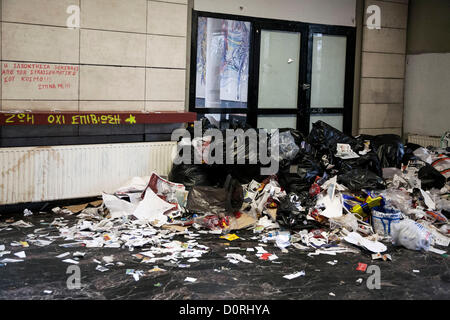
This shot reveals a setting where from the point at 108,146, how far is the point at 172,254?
5.54 ft

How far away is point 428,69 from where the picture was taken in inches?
264

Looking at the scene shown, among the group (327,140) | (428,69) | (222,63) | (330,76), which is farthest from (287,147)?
(428,69)

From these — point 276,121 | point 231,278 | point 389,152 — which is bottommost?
point 231,278

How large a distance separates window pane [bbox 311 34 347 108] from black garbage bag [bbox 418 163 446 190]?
1.78 m

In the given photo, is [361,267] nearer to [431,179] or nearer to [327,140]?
[431,179]

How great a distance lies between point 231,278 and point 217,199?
53.3 inches

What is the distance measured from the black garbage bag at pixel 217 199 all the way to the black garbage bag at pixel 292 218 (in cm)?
41

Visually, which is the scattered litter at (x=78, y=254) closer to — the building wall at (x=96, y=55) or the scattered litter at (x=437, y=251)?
the building wall at (x=96, y=55)

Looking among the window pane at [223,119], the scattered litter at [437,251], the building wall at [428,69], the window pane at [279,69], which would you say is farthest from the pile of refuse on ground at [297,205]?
the building wall at [428,69]

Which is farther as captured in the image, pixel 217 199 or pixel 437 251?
pixel 217 199

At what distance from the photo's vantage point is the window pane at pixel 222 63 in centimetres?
559

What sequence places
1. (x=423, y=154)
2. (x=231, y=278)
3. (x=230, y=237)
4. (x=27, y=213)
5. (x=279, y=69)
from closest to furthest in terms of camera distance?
(x=231, y=278), (x=230, y=237), (x=27, y=213), (x=423, y=154), (x=279, y=69)

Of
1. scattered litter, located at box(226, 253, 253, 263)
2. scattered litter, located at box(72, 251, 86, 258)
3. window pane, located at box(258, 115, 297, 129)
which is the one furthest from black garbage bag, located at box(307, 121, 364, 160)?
scattered litter, located at box(72, 251, 86, 258)
